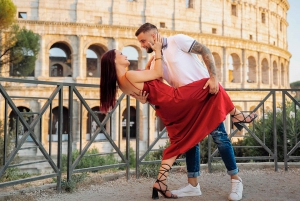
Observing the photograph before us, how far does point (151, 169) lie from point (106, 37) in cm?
1952

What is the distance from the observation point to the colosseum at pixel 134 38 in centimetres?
2217

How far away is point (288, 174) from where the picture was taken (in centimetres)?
464

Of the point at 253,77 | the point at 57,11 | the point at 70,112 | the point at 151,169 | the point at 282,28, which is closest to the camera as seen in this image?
the point at 70,112

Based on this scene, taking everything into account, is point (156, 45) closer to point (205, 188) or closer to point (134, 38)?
point (205, 188)

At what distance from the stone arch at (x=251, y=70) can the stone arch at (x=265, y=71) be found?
1.68 metres

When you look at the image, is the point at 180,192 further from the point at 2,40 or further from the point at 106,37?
the point at 106,37

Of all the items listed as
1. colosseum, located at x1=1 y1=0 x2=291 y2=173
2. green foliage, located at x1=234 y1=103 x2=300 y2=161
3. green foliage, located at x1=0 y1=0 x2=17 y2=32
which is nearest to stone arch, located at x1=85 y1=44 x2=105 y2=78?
colosseum, located at x1=1 y1=0 x2=291 y2=173

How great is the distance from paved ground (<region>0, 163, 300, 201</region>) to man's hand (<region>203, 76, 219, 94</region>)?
102cm

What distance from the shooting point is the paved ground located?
348 cm

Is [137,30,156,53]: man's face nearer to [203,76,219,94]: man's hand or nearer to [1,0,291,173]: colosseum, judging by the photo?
[203,76,219,94]: man's hand

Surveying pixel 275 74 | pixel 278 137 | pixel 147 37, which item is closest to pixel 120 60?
pixel 147 37

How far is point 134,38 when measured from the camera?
23844 millimetres

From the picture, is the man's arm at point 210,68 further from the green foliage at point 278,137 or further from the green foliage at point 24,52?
the green foliage at point 24,52

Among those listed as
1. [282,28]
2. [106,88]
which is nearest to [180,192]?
[106,88]
